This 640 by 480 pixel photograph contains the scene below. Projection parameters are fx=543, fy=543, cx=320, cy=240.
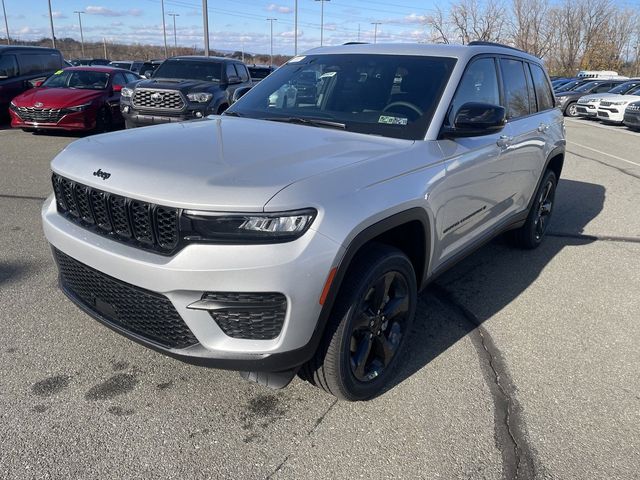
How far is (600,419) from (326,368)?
148 centimetres

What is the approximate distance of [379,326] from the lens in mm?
2869

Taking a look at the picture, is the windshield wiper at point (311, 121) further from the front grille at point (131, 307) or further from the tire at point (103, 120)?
the tire at point (103, 120)

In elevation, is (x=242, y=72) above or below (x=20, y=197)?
above

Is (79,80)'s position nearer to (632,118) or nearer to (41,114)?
(41,114)

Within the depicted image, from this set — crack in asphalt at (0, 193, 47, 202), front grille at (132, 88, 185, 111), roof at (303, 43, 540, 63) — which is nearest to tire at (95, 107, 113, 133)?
front grille at (132, 88, 185, 111)

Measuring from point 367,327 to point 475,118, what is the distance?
137cm

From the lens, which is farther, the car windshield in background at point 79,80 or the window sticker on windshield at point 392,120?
the car windshield in background at point 79,80

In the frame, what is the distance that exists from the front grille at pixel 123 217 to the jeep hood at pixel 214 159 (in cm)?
5

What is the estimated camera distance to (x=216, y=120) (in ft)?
12.1

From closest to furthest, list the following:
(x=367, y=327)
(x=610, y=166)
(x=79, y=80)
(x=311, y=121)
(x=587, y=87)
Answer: (x=367, y=327) < (x=311, y=121) < (x=610, y=166) < (x=79, y=80) < (x=587, y=87)

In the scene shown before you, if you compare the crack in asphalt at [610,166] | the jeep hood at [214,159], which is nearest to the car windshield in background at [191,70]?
the crack in asphalt at [610,166]

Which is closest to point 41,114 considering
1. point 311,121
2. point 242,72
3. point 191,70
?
point 191,70

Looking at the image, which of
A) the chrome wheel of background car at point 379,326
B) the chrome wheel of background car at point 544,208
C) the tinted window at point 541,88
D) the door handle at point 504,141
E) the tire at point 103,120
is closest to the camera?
the chrome wheel of background car at point 379,326

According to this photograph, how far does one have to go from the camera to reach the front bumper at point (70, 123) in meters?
11.1
